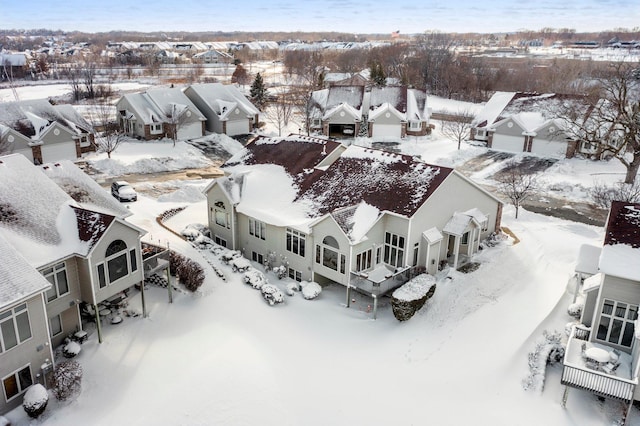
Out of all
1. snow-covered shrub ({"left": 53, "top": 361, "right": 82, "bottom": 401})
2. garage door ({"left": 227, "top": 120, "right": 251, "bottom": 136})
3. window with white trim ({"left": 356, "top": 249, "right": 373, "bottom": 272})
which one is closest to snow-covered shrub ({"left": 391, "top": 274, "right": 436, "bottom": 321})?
window with white trim ({"left": 356, "top": 249, "right": 373, "bottom": 272})

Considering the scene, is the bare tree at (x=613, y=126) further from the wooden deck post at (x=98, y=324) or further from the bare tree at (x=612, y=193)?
the wooden deck post at (x=98, y=324)

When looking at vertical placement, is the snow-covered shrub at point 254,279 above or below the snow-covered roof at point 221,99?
below

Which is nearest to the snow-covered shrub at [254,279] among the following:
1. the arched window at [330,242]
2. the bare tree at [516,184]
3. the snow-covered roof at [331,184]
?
the snow-covered roof at [331,184]

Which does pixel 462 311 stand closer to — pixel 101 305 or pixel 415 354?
pixel 415 354

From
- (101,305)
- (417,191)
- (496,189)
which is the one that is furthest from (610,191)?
(101,305)

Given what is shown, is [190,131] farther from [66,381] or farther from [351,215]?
[66,381]

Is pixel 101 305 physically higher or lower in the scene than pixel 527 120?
lower
